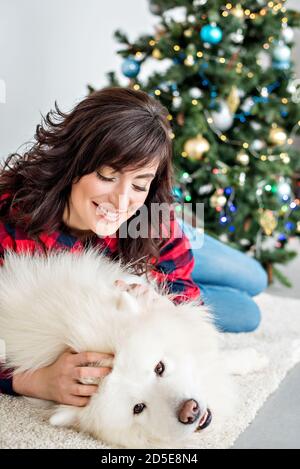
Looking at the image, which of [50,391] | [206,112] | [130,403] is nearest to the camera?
[130,403]

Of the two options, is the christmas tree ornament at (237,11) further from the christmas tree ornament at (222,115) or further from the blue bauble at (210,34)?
the christmas tree ornament at (222,115)

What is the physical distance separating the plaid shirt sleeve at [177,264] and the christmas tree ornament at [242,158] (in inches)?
42.8

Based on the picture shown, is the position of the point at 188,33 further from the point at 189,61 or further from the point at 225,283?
the point at 225,283

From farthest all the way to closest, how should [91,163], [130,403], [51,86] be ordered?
[51,86] < [91,163] < [130,403]

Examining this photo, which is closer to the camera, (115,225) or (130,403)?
(130,403)

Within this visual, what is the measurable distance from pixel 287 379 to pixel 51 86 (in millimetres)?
2211

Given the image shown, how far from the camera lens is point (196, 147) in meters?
2.86

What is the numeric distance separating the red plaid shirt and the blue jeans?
359mm

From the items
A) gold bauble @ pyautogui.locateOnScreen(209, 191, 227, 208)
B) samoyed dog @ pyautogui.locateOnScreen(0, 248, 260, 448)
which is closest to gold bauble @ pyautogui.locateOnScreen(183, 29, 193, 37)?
gold bauble @ pyautogui.locateOnScreen(209, 191, 227, 208)

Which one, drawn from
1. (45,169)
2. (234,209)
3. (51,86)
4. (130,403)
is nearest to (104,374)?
(130,403)

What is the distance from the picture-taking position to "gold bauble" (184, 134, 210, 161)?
2859 millimetres

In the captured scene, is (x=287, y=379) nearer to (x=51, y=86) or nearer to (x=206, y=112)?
(x=206, y=112)

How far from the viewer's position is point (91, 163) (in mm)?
1644

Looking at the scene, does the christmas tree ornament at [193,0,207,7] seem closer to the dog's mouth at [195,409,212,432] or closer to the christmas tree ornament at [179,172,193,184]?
the christmas tree ornament at [179,172,193,184]
